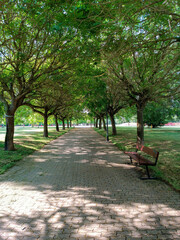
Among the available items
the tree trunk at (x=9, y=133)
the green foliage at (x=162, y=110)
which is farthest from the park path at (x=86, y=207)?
the green foliage at (x=162, y=110)

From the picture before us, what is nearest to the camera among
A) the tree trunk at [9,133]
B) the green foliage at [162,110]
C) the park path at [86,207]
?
the park path at [86,207]

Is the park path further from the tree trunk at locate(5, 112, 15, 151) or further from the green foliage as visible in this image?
the green foliage

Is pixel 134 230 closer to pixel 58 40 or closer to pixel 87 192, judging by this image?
pixel 87 192

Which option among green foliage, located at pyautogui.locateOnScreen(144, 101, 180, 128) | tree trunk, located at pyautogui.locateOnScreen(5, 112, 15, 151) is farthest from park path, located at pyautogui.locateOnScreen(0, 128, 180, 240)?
green foliage, located at pyautogui.locateOnScreen(144, 101, 180, 128)

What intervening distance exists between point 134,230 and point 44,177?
3.95 metres

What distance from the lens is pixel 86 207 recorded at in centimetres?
402

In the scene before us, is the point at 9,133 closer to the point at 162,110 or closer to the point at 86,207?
the point at 86,207

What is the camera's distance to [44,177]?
626 centimetres

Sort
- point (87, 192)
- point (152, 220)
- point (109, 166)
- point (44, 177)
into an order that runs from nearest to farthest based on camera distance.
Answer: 1. point (152, 220)
2. point (87, 192)
3. point (44, 177)
4. point (109, 166)

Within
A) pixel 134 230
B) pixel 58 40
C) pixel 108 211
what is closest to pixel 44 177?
pixel 108 211

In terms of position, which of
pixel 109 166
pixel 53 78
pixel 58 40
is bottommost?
pixel 109 166

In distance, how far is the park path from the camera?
3118 mm

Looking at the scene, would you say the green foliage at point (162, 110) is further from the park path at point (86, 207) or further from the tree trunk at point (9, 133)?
the tree trunk at point (9, 133)

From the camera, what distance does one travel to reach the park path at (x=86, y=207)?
312 centimetres
